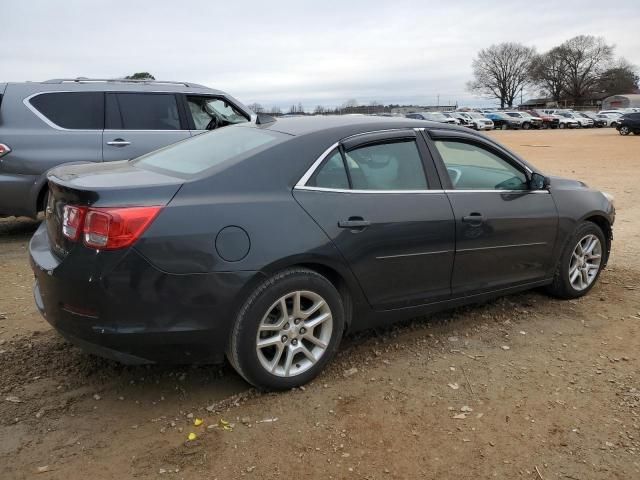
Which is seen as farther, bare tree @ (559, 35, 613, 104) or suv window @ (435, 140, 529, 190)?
bare tree @ (559, 35, 613, 104)

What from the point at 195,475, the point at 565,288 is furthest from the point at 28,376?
the point at 565,288

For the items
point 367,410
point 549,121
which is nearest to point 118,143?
point 367,410

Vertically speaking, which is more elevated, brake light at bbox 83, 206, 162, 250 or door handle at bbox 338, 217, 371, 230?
brake light at bbox 83, 206, 162, 250

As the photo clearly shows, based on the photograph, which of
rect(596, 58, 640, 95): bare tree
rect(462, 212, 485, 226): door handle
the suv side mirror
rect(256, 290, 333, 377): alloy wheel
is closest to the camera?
rect(256, 290, 333, 377): alloy wheel

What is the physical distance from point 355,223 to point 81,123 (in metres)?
4.79

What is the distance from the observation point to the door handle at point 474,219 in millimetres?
3865

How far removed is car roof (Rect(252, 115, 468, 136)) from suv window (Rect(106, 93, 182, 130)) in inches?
146

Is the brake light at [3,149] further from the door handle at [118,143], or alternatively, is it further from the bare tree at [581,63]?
the bare tree at [581,63]

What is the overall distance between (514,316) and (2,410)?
350 cm

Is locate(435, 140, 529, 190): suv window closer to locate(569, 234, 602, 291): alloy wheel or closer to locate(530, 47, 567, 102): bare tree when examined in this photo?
locate(569, 234, 602, 291): alloy wheel

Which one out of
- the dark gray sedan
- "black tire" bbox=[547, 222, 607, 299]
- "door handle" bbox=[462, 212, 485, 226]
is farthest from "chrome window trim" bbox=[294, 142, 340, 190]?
"black tire" bbox=[547, 222, 607, 299]

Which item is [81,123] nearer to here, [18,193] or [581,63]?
[18,193]

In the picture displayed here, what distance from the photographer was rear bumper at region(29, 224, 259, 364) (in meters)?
2.79

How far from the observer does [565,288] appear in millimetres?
4727
